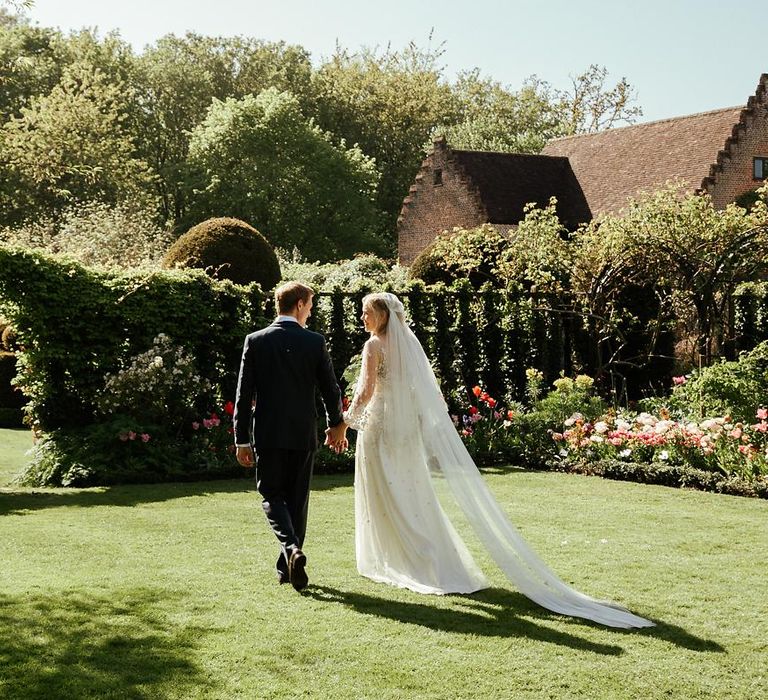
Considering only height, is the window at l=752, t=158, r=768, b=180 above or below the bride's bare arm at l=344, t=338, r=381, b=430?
above

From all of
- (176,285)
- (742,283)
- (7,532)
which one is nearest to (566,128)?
(742,283)

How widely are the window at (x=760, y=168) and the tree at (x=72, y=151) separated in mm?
20732

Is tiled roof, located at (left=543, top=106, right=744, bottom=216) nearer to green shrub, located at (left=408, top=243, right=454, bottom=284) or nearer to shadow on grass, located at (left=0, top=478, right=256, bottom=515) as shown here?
green shrub, located at (left=408, top=243, right=454, bottom=284)

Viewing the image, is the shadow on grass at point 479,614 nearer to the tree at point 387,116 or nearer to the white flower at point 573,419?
the white flower at point 573,419

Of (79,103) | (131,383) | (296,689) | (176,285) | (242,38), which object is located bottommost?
(296,689)

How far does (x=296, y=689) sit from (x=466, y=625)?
1.44 m

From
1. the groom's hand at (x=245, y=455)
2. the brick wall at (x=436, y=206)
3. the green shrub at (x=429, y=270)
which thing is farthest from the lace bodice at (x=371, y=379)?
the brick wall at (x=436, y=206)

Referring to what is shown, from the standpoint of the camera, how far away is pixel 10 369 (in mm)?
23141

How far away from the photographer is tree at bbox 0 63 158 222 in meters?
33.7

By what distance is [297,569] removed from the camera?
6457 mm

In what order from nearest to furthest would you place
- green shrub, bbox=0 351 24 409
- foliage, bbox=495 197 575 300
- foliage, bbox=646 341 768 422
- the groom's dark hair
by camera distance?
the groom's dark hair, foliage, bbox=646 341 768 422, foliage, bbox=495 197 575 300, green shrub, bbox=0 351 24 409

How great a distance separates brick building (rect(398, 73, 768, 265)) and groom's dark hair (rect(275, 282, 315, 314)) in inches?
1006

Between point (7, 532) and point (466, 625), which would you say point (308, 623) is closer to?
point (466, 625)

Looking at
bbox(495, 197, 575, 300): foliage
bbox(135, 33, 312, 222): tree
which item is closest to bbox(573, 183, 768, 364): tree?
bbox(495, 197, 575, 300): foliage
